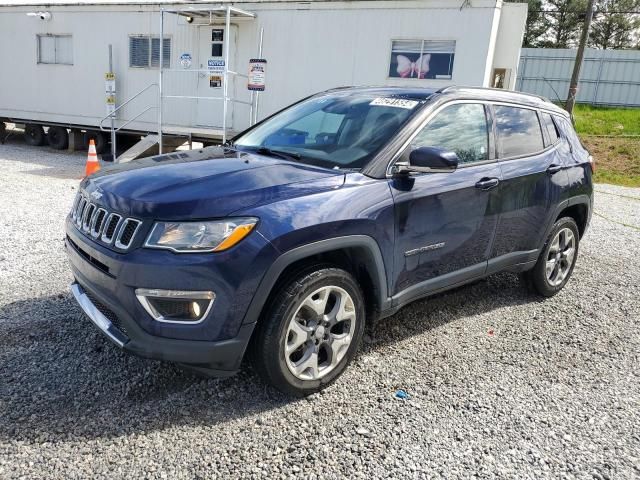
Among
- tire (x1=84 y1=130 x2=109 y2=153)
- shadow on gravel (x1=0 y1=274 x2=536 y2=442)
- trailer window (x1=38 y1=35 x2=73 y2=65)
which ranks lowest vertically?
tire (x1=84 y1=130 x2=109 y2=153)

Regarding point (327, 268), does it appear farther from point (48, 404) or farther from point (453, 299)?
point (453, 299)

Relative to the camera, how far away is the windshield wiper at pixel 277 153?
3443mm

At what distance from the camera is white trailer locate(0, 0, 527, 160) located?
10.8 metres

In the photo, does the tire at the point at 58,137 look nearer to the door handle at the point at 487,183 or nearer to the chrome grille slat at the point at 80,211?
the chrome grille slat at the point at 80,211

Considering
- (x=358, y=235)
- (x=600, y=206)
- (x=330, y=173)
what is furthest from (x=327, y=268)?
(x=600, y=206)

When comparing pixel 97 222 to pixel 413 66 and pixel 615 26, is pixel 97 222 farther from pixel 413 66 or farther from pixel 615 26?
pixel 615 26

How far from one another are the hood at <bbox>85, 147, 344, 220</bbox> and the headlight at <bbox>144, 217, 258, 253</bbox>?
4cm

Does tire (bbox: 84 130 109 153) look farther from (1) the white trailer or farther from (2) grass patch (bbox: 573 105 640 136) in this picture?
(2) grass patch (bbox: 573 105 640 136)

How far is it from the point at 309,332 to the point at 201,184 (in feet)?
3.20

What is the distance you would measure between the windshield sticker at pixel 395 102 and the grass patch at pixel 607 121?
16.7 metres

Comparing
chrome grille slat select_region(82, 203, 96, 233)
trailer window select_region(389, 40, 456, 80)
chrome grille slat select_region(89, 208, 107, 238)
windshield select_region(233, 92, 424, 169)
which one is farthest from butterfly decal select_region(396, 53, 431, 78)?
chrome grille slat select_region(89, 208, 107, 238)

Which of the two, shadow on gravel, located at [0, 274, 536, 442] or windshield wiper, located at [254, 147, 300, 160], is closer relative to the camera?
shadow on gravel, located at [0, 274, 536, 442]

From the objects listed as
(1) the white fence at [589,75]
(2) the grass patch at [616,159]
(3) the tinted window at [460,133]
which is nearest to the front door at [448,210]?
(3) the tinted window at [460,133]

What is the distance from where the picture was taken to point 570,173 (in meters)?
4.55
